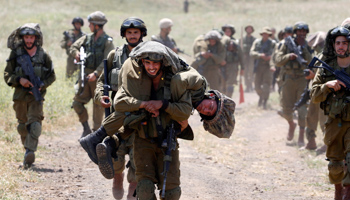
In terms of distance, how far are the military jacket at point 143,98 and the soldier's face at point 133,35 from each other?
3.98ft

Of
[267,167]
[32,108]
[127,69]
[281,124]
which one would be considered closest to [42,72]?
[32,108]

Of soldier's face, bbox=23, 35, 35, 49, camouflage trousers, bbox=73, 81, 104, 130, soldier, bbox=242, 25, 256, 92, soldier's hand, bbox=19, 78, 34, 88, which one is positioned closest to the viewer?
soldier's hand, bbox=19, 78, 34, 88

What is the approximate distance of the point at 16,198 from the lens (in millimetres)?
6301

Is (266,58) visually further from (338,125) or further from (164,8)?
(164,8)

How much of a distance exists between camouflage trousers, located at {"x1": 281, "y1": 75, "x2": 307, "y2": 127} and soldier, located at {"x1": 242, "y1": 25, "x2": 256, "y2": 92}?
8.89m

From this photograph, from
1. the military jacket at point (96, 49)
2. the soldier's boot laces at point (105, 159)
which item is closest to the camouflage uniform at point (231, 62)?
the military jacket at point (96, 49)

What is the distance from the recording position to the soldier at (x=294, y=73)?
10.5 meters

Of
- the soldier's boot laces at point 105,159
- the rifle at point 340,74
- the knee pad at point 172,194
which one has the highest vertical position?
the rifle at point 340,74

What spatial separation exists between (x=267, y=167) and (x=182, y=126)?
4.42 metres

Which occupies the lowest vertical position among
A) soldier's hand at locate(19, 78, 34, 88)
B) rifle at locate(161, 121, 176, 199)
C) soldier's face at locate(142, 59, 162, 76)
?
rifle at locate(161, 121, 176, 199)

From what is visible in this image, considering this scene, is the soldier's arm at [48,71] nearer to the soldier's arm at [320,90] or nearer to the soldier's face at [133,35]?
the soldier's face at [133,35]

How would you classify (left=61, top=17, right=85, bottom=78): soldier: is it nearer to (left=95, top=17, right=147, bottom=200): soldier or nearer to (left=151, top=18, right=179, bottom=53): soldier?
(left=151, top=18, right=179, bottom=53): soldier

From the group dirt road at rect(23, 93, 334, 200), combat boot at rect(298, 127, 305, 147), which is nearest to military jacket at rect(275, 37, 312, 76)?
combat boot at rect(298, 127, 305, 147)

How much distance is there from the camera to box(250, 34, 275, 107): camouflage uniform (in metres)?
16.0
